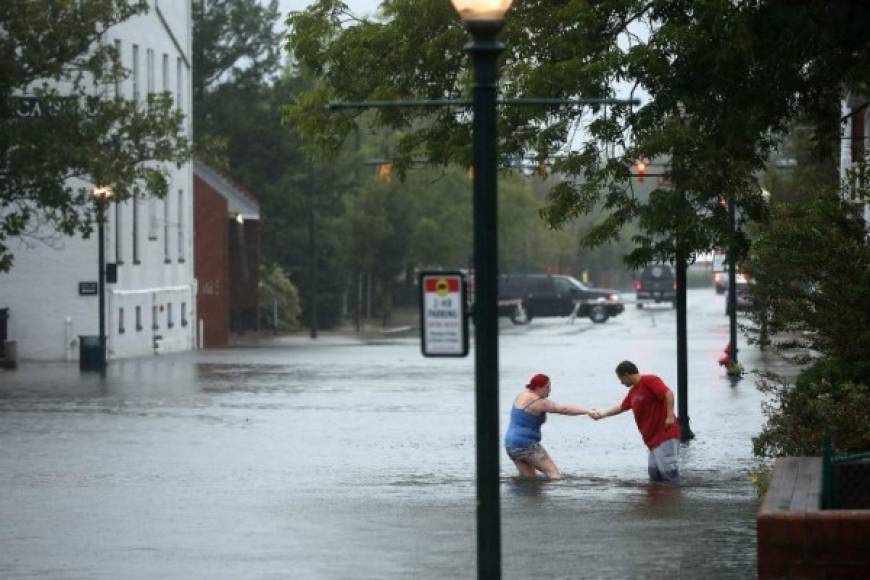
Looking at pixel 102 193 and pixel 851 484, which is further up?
pixel 102 193

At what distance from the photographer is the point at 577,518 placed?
17969mm

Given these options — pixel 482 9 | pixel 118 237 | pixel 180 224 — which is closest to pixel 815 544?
pixel 482 9

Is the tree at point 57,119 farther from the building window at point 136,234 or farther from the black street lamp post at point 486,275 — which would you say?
the black street lamp post at point 486,275

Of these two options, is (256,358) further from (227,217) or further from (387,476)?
(387,476)

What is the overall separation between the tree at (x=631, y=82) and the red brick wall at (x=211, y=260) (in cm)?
4218

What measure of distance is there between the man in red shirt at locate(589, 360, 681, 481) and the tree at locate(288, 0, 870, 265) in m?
2.46

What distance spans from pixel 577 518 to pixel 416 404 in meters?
17.4

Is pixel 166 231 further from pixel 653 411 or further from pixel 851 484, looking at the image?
pixel 851 484

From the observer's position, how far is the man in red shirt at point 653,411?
70.6ft

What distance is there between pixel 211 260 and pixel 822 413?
5444 cm

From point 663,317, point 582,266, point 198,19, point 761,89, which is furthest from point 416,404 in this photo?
point 582,266

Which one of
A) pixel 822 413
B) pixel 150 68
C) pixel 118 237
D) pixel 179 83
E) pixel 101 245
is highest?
pixel 150 68

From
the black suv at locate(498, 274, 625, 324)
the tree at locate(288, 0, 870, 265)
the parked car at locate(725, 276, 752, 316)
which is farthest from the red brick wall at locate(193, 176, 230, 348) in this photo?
the tree at locate(288, 0, 870, 265)

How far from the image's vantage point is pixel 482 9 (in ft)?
34.5
